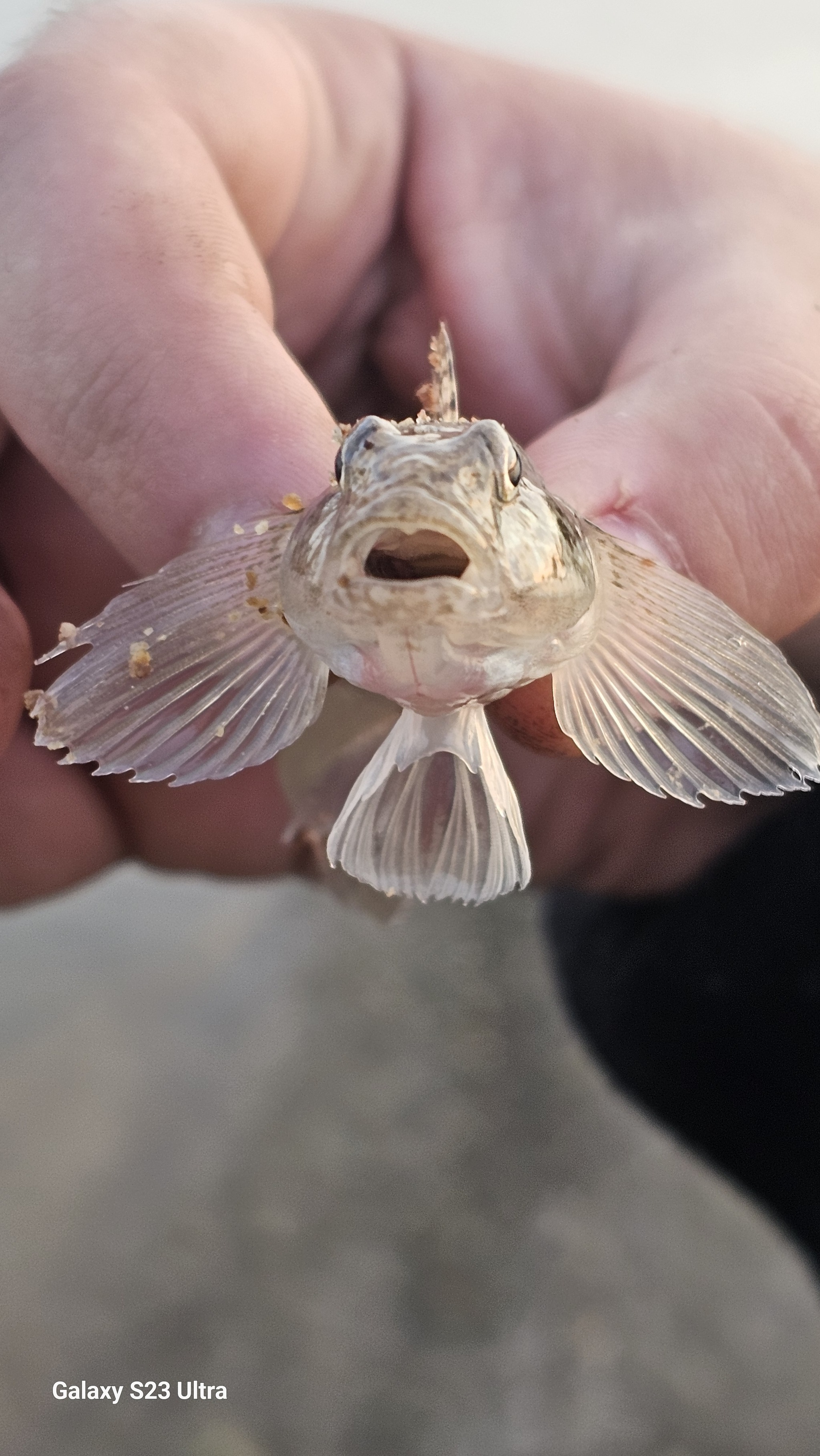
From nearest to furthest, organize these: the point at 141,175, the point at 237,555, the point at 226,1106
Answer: the point at 237,555
the point at 141,175
the point at 226,1106

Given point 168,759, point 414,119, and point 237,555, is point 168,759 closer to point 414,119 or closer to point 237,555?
point 237,555

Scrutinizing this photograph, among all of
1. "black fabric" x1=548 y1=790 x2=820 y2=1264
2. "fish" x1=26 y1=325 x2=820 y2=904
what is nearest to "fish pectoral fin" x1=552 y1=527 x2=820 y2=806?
"fish" x1=26 y1=325 x2=820 y2=904

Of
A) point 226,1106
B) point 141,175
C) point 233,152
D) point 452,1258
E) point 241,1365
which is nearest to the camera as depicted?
point 141,175

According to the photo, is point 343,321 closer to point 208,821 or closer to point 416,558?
point 208,821

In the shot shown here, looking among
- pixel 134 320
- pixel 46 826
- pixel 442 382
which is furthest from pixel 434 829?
pixel 46 826

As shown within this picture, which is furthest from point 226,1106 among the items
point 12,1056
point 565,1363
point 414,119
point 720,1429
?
point 414,119

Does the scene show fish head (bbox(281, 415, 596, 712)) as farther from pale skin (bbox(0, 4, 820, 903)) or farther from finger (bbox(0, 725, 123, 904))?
finger (bbox(0, 725, 123, 904))
